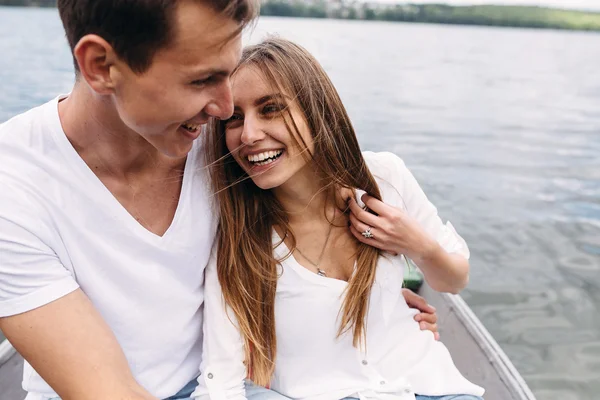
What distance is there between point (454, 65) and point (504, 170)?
63.3 feet

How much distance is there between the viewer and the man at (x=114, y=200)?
1.28 m

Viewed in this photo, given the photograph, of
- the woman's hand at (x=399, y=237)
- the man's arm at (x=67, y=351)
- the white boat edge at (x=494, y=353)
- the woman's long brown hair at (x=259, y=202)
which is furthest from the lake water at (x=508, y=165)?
the white boat edge at (x=494, y=353)

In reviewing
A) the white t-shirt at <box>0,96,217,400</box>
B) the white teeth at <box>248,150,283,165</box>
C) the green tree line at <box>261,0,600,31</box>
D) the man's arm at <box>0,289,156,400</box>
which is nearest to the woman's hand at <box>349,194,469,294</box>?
the white teeth at <box>248,150,283,165</box>

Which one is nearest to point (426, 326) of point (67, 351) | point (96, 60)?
point (67, 351)

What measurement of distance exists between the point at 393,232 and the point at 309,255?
290 mm

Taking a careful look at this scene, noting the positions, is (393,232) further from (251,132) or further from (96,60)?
(96,60)

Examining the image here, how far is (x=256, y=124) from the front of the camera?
1.66m

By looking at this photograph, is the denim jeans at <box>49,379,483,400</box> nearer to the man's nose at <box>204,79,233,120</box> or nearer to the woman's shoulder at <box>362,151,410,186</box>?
the woman's shoulder at <box>362,151,410,186</box>

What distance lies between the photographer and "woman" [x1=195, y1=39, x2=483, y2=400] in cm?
169

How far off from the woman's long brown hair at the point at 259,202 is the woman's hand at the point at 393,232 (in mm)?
62

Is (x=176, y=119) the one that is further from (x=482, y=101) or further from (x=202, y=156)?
(x=482, y=101)

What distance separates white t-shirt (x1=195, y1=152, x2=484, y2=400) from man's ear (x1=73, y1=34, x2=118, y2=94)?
663 mm

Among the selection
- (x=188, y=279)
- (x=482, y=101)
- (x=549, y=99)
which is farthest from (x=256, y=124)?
(x=549, y=99)

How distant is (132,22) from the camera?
1228 mm
